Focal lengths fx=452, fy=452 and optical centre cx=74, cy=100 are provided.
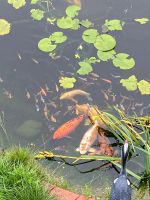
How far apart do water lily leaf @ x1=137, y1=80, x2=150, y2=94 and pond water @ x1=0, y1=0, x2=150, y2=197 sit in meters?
0.07

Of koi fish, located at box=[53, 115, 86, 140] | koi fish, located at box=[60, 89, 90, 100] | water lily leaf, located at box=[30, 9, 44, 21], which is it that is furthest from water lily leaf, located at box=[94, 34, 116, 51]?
koi fish, located at box=[53, 115, 86, 140]

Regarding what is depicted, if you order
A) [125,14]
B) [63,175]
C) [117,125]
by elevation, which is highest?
[125,14]

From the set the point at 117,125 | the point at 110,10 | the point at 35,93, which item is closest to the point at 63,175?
the point at 117,125

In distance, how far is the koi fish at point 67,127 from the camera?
13.9 feet

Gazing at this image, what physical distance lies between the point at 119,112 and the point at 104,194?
34.3 inches

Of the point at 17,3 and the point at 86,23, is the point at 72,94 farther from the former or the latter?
the point at 17,3

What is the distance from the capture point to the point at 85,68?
475cm

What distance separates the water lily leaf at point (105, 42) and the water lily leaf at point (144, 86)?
21.5 inches

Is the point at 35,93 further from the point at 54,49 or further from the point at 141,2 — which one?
the point at 141,2

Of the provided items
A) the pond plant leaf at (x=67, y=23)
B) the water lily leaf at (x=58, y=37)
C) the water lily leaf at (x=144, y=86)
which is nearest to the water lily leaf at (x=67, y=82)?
A: the water lily leaf at (x=58, y=37)

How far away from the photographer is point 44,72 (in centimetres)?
484

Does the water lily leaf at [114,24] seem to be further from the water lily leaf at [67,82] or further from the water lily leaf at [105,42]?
the water lily leaf at [67,82]

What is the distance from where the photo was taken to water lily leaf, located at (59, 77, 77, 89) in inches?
183

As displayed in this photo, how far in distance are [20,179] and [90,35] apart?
216 centimetres
